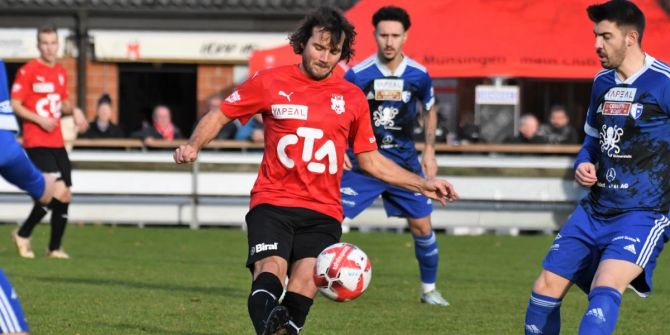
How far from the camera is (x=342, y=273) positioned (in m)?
7.71

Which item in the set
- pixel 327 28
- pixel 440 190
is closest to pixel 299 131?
pixel 327 28

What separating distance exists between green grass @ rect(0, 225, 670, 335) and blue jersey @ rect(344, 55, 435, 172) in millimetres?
1347

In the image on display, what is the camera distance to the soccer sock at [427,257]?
40.4 feet

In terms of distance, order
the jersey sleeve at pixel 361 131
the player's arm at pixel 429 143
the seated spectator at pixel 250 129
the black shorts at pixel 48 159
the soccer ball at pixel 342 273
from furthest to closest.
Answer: the seated spectator at pixel 250 129
the black shorts at pixel 48 159
the player's arm at pixel 429 143
the jersey sleeve at pixel 361 131
the soccer ball at pixel 342 273

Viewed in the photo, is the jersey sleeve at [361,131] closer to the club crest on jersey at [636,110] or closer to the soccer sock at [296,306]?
the soccer sock at [296,306]

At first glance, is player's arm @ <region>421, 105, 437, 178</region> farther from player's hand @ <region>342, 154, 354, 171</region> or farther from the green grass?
the green grass

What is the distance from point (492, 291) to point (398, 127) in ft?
7.29

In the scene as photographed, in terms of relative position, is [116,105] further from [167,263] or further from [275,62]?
[167,263]

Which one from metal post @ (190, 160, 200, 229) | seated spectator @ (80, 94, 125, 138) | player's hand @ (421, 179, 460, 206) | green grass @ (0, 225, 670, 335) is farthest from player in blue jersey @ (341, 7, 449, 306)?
seated spectator @ (80, 94, 125, 138)

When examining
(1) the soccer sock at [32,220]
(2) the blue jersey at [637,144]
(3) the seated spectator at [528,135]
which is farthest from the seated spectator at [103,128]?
(2) the blue jersey at [637,144]

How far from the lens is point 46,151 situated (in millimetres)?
15383

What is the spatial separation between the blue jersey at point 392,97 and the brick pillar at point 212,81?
14.9 m

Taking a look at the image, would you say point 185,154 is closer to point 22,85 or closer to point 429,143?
point 429,143

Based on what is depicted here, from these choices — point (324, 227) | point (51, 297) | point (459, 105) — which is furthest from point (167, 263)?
point (459, 105)
